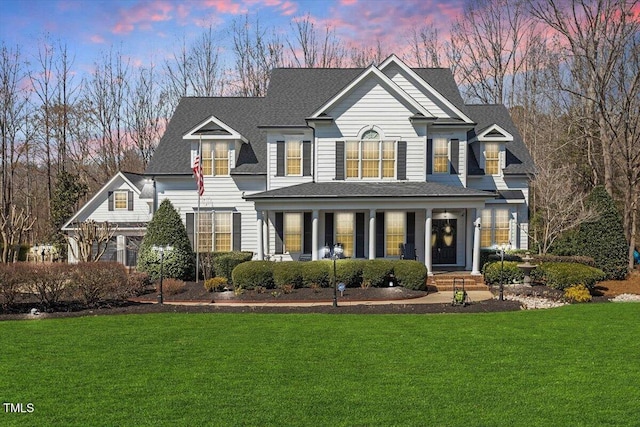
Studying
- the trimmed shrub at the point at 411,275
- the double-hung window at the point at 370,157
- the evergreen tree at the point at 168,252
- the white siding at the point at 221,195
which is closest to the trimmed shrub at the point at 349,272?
the trimmed shrub at the point at 411,275

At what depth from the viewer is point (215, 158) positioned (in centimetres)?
2441

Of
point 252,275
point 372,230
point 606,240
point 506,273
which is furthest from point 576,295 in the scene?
point 252,275

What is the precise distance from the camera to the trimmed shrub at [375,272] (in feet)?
61.8

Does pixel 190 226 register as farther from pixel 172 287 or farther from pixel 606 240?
pixel 606 240

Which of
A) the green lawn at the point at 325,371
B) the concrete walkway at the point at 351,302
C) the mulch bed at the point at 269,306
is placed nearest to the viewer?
the green lawn at the point at 325,371

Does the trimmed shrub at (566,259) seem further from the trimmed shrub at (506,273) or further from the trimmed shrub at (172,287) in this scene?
the trimmed shrub at (172,287)

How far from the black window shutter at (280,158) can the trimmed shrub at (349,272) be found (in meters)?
6.13

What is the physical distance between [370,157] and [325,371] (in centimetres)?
1474

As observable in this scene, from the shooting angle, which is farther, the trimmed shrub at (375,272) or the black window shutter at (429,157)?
the black window shutter at (429,157)

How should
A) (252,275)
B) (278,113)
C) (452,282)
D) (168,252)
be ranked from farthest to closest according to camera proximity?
(278,113)
(168,252)
(452,282)
(252,275)

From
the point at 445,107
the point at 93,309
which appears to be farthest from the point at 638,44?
the point at 93,309

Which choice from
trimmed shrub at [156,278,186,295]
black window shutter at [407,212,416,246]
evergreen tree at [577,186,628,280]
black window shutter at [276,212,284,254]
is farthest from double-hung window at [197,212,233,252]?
evergreen tree at [577,186,628,280]

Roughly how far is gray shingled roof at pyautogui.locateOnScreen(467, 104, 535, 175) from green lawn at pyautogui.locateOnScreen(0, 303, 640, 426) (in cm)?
1257

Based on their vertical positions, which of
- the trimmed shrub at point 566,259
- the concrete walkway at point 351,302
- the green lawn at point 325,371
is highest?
the trimmed shrub at point 566,259
